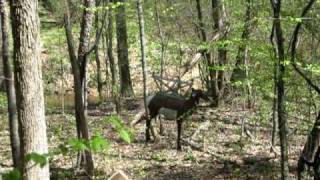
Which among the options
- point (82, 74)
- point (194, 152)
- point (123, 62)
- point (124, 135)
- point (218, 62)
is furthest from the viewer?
point (123, 62)

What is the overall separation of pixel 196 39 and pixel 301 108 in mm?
5461

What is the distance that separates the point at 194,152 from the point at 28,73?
852 centimetres

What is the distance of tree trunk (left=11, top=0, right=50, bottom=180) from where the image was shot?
6.66 meters

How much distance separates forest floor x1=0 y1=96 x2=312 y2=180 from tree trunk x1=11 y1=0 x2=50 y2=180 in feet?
16.1

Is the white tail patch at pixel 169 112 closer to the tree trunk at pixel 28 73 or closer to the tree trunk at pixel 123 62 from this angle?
the tree trunk at pixel 28 73

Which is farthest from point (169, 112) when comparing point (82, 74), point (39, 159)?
point (39, 159)

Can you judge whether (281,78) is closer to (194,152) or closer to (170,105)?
(194,152)

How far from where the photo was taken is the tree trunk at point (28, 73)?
21.9 ft

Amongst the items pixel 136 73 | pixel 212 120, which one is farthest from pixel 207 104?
pixel 136 73

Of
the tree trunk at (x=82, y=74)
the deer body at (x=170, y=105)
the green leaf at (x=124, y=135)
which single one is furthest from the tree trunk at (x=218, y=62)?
the green leaf at (x=124, y=135)

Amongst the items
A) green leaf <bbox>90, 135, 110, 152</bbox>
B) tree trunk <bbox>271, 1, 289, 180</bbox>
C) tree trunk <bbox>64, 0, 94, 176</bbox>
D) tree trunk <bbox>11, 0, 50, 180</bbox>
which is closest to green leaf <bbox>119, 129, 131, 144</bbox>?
green leaf <bbox>90, 135, 110, 152</bbox>

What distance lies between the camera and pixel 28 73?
669 cm

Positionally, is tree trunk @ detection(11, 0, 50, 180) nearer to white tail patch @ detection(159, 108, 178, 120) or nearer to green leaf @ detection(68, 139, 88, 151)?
green leaf @ detection(68, 139, 88, 151)

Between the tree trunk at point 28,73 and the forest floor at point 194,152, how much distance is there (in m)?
4.91
